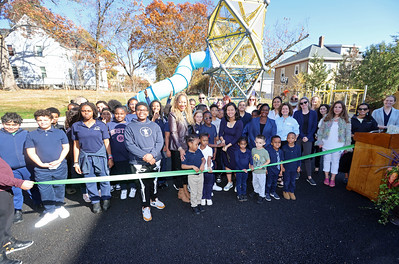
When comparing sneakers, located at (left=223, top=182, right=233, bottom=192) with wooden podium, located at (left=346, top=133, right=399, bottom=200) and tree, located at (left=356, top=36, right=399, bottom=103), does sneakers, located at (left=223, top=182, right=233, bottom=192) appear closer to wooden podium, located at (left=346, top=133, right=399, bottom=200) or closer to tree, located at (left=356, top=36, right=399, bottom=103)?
wooden podium, located at (left=346, top=133, right=399, bottom=200)

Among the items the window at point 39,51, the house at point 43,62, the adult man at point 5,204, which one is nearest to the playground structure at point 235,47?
the adult man at point 5,204

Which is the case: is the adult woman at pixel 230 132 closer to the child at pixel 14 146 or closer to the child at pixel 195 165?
the child at pixel 195 165

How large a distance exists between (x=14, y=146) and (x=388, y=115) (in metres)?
7.77

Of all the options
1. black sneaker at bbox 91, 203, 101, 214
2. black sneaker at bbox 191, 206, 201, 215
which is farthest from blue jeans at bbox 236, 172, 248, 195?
black sneaker at bbox 91, 203, 101, 214

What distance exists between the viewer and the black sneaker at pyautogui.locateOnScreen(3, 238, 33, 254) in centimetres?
245

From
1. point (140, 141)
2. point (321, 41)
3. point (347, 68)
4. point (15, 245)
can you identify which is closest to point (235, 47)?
point (140, 141)

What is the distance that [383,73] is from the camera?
1752 cm

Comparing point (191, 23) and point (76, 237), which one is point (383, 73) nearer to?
point (191, 23)

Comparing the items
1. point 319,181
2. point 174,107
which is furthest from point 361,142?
point 174,107

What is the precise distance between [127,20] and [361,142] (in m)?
30.8

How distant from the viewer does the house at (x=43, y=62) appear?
89.6ft

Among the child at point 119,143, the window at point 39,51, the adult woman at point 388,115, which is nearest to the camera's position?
the child at point 119,143

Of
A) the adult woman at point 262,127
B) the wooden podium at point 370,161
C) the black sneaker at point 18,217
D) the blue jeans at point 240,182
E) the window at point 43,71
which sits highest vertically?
the window at point 43,71

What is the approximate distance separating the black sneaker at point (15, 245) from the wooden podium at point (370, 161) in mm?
5648
